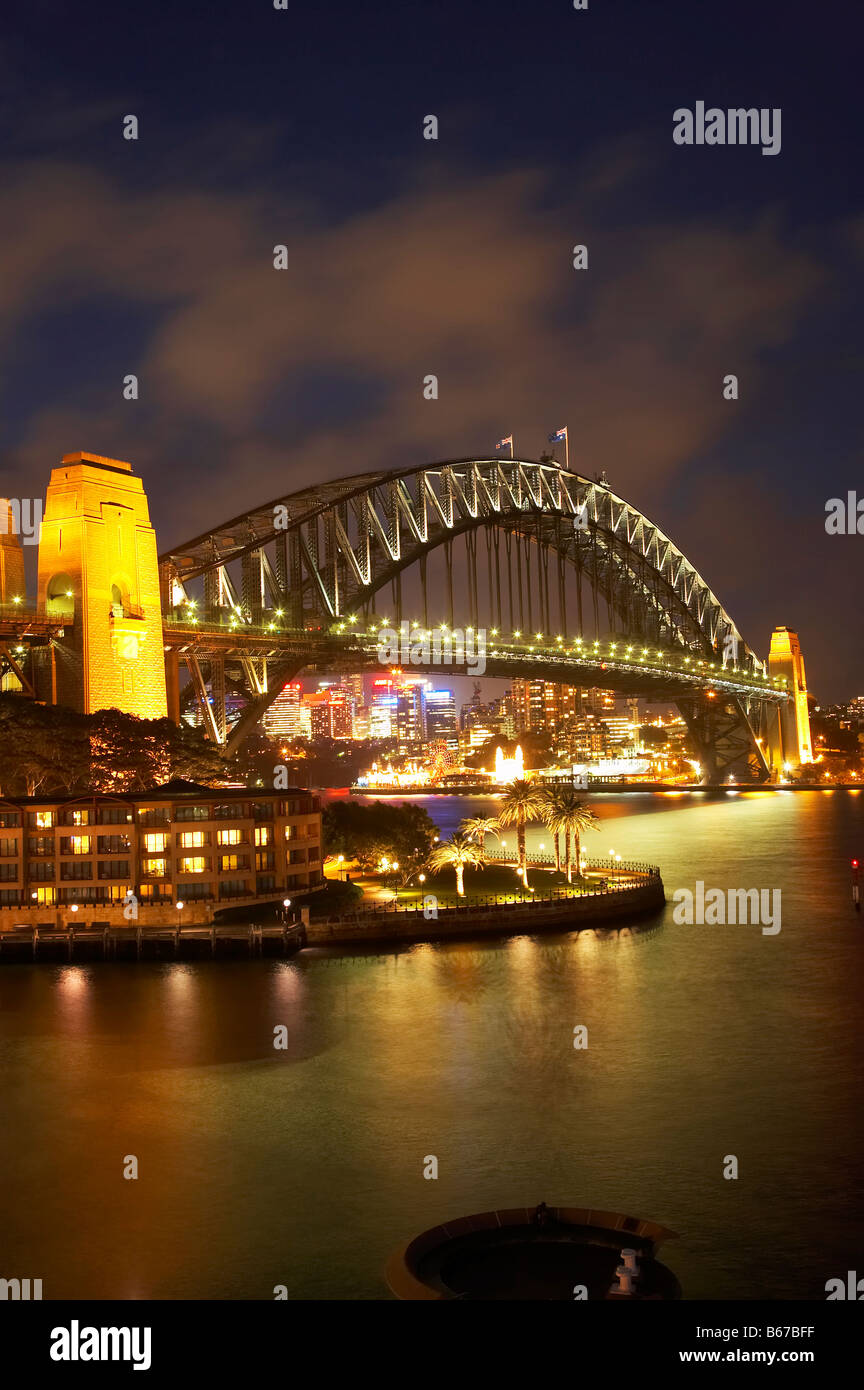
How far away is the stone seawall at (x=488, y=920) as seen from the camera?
115ft

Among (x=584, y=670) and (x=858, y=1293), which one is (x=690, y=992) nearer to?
(x=858, y=1293)

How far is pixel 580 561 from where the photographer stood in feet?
319

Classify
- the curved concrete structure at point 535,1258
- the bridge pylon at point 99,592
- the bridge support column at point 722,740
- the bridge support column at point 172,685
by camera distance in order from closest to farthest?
the curved concrete structure at point 535,1258, the bridge pylon at point 99,592, the bridge support column at point 172,685, the bridge support column at point 722,740

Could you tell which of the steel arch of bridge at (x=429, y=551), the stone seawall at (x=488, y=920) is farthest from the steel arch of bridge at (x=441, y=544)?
the stone seawall at (x=488, y=920)

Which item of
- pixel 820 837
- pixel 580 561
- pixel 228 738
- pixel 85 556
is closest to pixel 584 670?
pixel 580 561

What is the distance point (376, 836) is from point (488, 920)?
8388 millimetres

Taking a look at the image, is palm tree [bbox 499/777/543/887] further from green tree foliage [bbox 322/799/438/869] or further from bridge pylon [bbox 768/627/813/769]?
bridge pylon [bbox 768/627/813/769]

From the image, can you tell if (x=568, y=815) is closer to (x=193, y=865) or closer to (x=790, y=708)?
(x=193, y=865)

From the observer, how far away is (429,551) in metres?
69.9

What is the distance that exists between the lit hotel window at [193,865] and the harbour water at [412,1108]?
403 centimetres

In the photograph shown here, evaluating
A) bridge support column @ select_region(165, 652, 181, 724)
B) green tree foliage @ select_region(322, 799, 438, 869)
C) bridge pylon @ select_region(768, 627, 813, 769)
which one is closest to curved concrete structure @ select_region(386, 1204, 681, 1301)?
green tree foliage @ select_region(322, 799, 438, 869)

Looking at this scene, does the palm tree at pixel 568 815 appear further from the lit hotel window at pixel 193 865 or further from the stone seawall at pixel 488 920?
the lit hotel window at pixel 193 865

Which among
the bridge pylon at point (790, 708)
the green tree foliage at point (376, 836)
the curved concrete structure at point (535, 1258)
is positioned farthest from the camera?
the bridge pylon at point (790, 708)

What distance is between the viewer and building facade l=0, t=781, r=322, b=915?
35.8m
